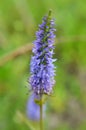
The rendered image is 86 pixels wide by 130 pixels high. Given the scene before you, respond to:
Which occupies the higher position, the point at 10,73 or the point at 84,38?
the point at 84,38

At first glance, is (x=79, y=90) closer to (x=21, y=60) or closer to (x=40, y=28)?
(x=21, y=60)

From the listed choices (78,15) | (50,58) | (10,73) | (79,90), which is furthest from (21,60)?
(50,58)

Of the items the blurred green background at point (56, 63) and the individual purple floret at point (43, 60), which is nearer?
the individual purple floret at point (43, 60)

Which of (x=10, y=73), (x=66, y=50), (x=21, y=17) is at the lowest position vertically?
(x=10, y=73)

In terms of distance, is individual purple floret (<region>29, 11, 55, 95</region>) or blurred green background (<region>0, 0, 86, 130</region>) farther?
blurred green background (<region>0, 0, 86, 130</region>)
